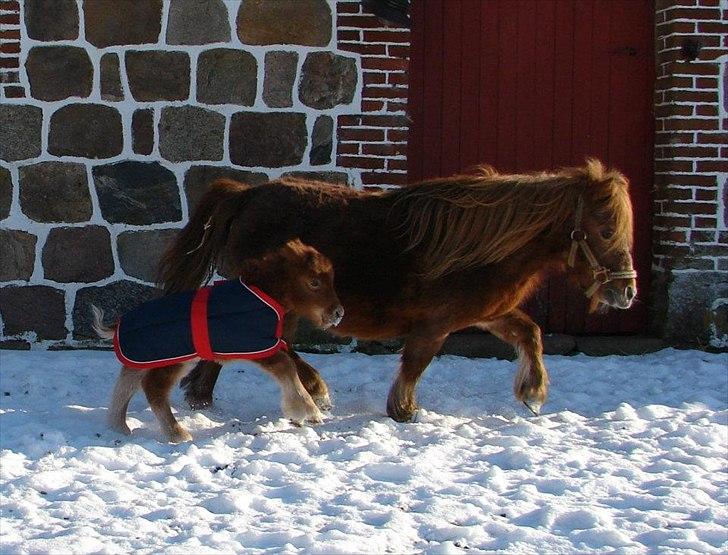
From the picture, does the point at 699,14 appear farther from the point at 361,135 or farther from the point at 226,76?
the point at 226,76

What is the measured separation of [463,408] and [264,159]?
7.53ft

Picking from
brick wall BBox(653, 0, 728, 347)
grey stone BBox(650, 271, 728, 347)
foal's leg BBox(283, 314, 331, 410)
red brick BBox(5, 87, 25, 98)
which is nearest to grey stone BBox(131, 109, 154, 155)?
red brick BBox(5, 87, 25, 98)

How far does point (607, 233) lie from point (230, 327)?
1.89m

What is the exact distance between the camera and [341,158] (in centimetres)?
686

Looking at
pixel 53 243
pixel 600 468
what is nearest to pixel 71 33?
pixel 53 243

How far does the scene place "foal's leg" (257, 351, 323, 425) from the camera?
4801 millimetres

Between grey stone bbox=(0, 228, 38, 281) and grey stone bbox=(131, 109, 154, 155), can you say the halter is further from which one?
grey stone bbox=(0, 228, 38, 281)

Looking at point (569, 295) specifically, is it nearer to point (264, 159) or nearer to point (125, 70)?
point (264, 159)

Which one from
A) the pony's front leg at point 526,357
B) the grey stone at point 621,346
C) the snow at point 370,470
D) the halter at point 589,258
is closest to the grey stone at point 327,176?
the snow at point 370,470

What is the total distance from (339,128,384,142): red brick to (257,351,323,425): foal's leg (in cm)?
241

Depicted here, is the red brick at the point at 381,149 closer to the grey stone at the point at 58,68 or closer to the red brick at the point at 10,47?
the grey stone at the point at 58,68

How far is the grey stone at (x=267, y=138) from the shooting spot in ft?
22.5

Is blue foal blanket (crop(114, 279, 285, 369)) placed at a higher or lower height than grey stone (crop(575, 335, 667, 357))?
higher

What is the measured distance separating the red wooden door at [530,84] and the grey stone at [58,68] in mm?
2226
